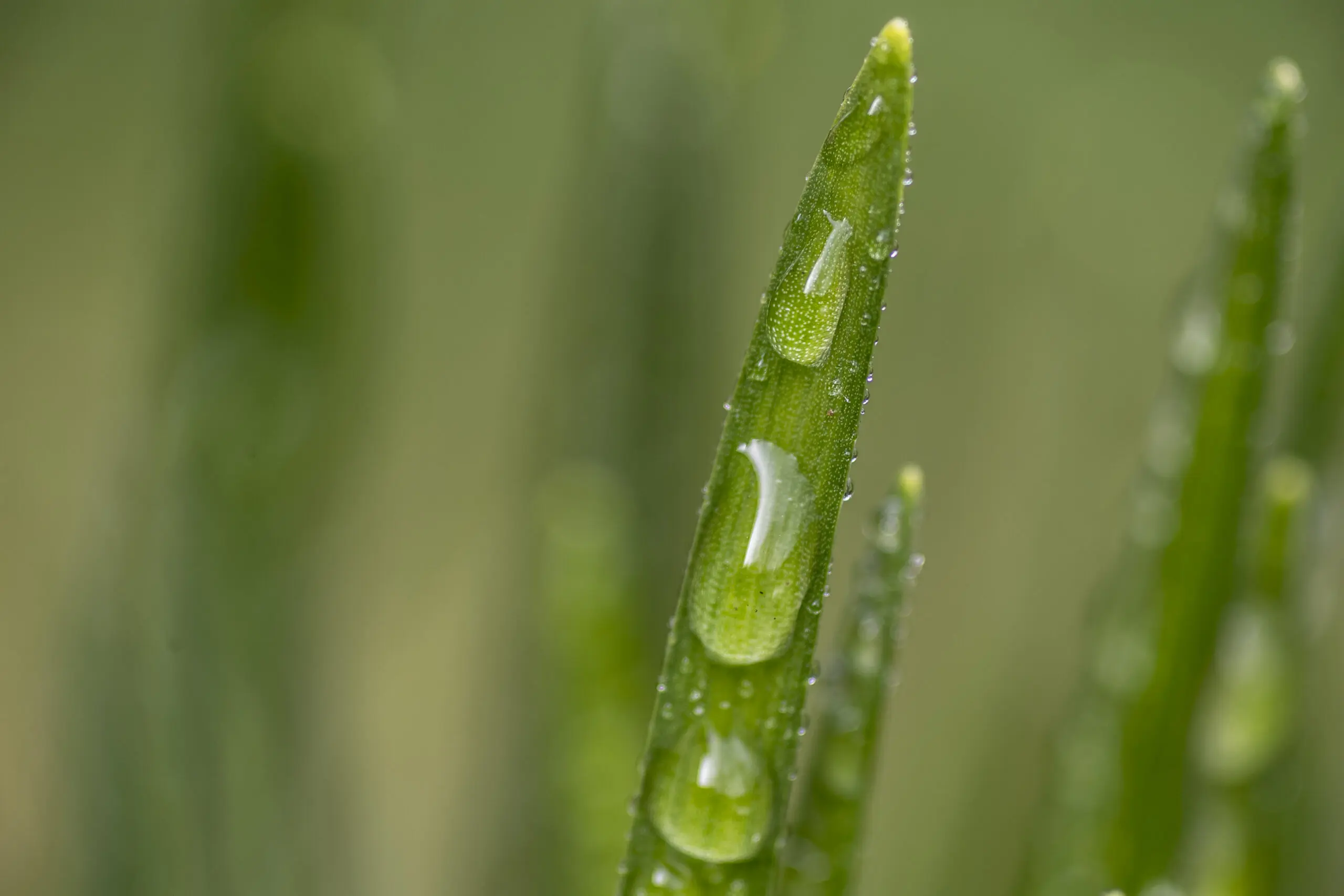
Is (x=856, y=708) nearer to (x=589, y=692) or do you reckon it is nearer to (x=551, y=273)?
(x=589, y=692)

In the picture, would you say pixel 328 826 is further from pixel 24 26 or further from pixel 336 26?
pixel 24 26

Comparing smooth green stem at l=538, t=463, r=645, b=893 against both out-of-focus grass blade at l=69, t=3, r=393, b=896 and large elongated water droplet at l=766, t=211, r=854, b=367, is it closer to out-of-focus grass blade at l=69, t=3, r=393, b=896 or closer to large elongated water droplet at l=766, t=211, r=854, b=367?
out-of-focus grass blade at l=69, t=3, r=393, b=896

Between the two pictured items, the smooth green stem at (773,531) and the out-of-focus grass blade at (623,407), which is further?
the out-of-focus grass blade at (623,407)

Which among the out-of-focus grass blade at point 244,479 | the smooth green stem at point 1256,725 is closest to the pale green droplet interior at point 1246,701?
the smooth green stem at point 1256,725

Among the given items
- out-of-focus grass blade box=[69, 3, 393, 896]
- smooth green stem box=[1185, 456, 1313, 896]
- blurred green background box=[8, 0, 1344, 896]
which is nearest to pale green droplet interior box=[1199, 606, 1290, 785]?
smooth green stem box=[1185, 456, 1313, 896]

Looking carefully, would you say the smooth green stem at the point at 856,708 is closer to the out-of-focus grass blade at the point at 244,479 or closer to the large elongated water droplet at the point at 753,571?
the large elongated water droplet at the point at 753,571

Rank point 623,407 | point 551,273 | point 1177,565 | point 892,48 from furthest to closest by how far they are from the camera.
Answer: point 551,273, point 623,407, point 1177,565, point 892,48

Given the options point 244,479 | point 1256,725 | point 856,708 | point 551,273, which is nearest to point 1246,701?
point 1256,725
